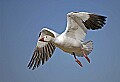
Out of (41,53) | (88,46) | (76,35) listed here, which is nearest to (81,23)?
(76,35)

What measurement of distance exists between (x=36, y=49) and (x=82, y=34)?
1.91 m

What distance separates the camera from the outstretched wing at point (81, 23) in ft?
28.6

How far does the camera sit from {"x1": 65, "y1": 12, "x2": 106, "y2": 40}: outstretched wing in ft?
28.6

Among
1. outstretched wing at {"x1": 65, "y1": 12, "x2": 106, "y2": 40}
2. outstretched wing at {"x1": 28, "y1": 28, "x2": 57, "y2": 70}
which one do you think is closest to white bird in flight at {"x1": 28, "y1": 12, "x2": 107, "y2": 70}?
outstretched wing at {"x1": 65, "y1": 12, "x2": 106, "y2": 40}

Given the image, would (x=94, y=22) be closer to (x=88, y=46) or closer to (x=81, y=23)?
(x=81, y=23)

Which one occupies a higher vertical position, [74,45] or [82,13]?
[82,13]

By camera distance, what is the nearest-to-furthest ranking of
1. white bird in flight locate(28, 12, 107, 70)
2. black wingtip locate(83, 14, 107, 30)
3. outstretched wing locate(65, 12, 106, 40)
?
1. white bird in flight locate(28, 12, 107, 70)
2. outstretched wing locate(65, 12, 106, 40)
3. black wingtip locate(83, 14, 107, 30)

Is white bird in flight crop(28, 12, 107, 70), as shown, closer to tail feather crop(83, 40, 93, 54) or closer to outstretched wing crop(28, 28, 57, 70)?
tail feather crop(83, 40, 93, 54)

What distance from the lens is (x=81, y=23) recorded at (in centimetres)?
888

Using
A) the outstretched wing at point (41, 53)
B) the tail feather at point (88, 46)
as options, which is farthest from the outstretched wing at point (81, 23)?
the outstretched wing at point (41, 53)

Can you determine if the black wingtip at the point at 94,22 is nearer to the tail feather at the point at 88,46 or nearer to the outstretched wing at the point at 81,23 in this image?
the outstretched wing at the point at 81,23

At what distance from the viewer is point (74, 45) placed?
8539mm

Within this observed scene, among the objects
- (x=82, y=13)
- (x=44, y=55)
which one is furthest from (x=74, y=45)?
(x=44, y=55)

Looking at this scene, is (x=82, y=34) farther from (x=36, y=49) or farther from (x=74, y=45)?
(x=36, y=49)
